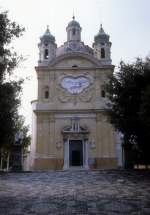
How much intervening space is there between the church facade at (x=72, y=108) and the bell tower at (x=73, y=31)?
798 mm

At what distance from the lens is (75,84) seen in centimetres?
3092

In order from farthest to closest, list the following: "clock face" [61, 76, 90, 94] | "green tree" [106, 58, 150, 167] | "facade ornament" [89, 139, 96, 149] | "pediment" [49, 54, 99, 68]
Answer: "pediment" [49, 54, 99, 68], "clock face" [61, 76, 90, 94], "facade ornament" [89, 139, 96, 149], "green tree" [106, 58, 150, 167]

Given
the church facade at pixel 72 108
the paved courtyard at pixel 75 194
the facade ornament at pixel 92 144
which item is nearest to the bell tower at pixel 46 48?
the church facade at pixel 72 108

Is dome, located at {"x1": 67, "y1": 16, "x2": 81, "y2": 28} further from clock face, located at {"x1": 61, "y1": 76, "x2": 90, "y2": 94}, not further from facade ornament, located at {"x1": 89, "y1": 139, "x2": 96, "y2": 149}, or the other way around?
facade ornament, located at {"x1": 89, "y1": 139, "x2": 96, "y2": 149}

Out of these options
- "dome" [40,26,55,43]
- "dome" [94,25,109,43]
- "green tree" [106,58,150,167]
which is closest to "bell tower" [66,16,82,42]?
"dome" [40,26,55,43]

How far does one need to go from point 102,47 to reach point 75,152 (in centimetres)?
1037

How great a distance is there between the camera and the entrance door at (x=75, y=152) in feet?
94.5

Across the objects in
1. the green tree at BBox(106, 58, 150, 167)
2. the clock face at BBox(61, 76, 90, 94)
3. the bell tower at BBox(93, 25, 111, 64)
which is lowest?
the green tree at BBox(106, 58, 150, 167)

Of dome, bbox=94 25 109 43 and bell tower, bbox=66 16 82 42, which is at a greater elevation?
bell tower, bbox=66 16 82 42

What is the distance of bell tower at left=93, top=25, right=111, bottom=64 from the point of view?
1262 inches

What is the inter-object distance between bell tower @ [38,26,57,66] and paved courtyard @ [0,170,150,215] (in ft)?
53.8

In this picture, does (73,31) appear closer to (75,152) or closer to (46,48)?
(46,48)

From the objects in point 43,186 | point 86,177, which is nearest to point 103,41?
point 86,177

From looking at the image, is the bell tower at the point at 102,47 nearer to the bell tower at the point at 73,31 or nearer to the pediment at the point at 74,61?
the pediment at the point at 74,61
